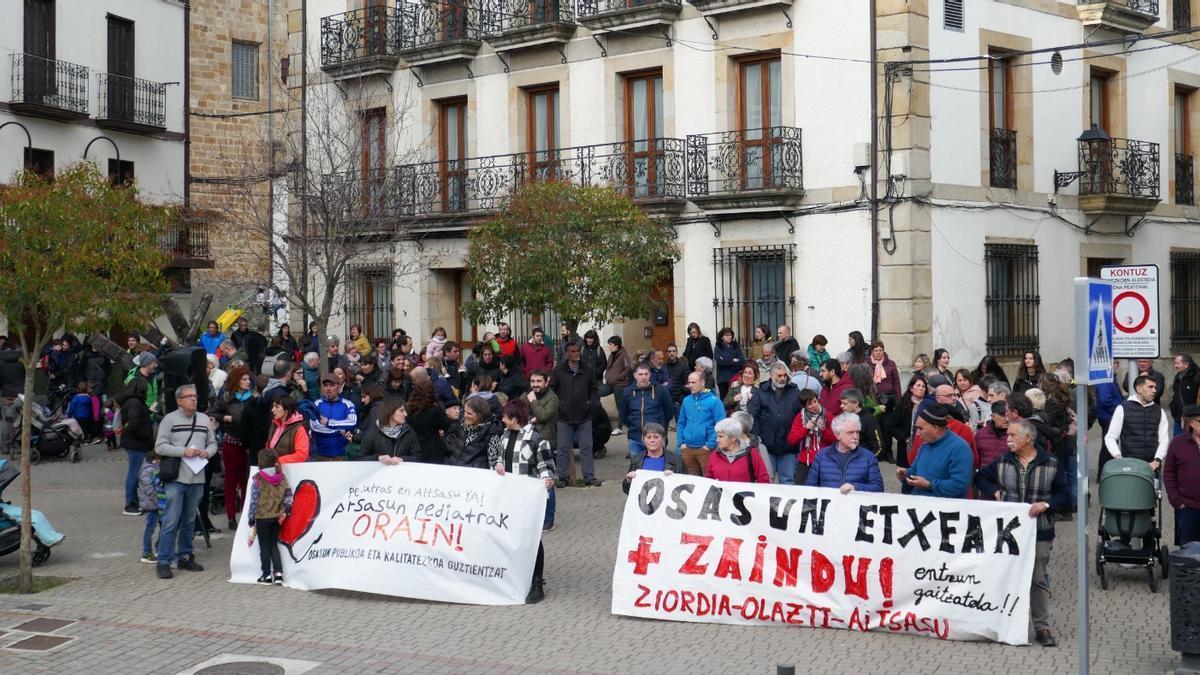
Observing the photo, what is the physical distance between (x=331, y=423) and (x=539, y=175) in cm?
1323

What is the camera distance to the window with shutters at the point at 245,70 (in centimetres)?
4234

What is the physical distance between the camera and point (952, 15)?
2323 centimetres

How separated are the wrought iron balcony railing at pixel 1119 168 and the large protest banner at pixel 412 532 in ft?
57.6

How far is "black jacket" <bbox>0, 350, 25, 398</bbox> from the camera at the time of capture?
72.8 feet

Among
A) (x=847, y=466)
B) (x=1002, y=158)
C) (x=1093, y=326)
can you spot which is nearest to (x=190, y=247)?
(x=1002, y=158)

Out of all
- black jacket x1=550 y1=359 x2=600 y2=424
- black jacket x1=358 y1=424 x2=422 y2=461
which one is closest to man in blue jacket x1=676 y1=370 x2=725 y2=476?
black jacket x1=358 y1=424 x2=422 y2=461

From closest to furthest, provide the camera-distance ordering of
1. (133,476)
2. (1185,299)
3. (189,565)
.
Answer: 1. (189,565)
2. (133,476)
3. (1185,299)

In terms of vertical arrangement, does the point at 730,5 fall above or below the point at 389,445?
above

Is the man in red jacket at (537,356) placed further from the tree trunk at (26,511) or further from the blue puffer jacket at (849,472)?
the blue puffer jacket at (849,472)

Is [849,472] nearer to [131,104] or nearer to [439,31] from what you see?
[439,31]

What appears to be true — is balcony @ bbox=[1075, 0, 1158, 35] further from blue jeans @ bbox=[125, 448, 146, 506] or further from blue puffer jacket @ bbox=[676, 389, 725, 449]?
blue jeans @ bbox=[125, 448, 146, 506]

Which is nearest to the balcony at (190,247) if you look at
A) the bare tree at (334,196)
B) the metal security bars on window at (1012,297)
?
the bare tree at (334,196)

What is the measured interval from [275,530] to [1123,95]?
20.2 metres

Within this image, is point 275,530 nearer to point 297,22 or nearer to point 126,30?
point 297,22
